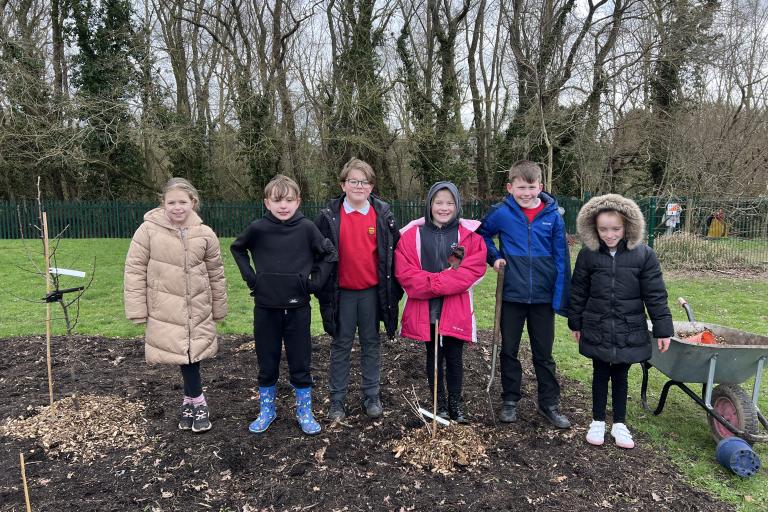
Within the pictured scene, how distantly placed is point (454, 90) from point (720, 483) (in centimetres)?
1934

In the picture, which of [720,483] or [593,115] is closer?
[720,483]

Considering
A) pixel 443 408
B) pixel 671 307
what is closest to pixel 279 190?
pixel 443 408

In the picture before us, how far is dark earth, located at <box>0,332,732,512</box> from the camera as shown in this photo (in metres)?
2.90

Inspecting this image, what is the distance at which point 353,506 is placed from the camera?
9.34 ft

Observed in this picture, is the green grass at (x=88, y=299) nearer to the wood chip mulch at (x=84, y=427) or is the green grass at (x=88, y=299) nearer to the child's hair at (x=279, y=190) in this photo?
the wood chip mulch at (x=84, y=427)

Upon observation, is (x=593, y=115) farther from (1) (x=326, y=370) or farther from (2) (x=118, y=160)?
(2) (x=118, y=160)

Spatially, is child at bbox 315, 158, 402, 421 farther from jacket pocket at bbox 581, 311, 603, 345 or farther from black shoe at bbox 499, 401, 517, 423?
jacket pocket at bbox 581, 311, 603, 345

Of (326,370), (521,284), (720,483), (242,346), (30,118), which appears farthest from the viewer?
(30,118)

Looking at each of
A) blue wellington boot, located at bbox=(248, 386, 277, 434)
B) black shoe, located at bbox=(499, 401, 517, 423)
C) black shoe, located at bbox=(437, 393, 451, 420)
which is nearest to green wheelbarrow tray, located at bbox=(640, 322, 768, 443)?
black shoe, located at bbox=(499, 401, 517, 423)

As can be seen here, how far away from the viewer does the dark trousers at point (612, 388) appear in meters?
3.59

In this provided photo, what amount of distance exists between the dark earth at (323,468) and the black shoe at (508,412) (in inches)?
2.7

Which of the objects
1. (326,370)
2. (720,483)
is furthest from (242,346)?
(720,483)

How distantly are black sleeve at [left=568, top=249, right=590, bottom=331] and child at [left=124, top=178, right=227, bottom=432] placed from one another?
251 cm

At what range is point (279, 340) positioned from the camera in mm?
3693
